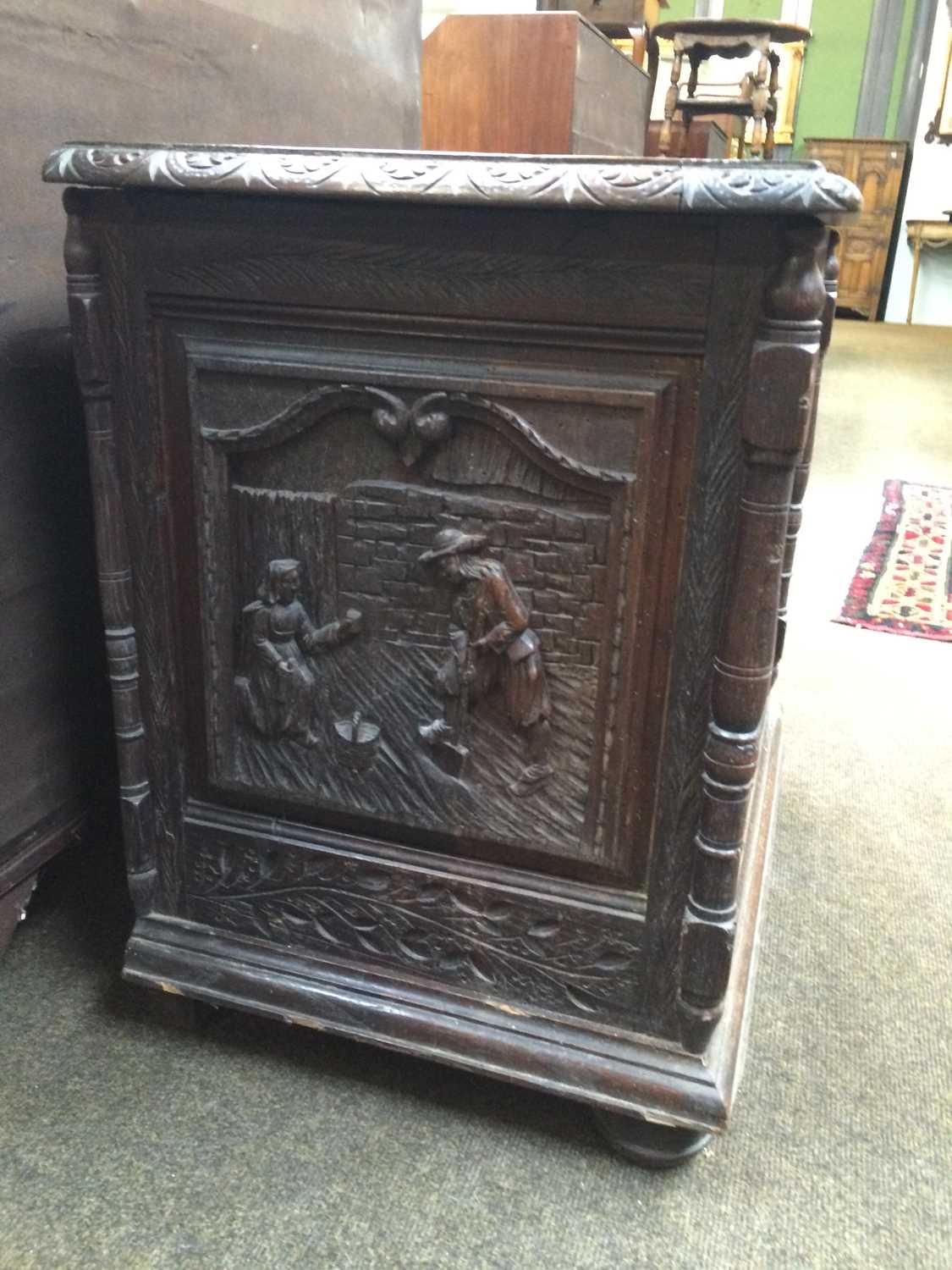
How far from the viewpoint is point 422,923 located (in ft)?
3.57

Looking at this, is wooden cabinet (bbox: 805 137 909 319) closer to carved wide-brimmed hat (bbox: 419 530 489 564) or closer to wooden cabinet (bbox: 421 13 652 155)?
wooden cabinet (bbox: 421 13 652 155)

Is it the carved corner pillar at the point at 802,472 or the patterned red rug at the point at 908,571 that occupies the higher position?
the carved corner pillar at the point at 802,472

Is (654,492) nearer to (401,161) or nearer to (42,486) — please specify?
(401,161)

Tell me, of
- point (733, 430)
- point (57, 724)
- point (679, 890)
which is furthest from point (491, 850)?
point (57, 724)

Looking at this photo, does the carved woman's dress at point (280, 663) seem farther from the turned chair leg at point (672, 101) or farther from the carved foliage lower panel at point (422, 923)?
the turned chair leg at point (672, 101)

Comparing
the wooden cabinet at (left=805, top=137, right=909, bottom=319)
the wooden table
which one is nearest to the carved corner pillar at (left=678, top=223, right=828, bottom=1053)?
the wooden cabinet at (left=805, top=137, right=909, bottom=319)

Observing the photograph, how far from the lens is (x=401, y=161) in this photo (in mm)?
823

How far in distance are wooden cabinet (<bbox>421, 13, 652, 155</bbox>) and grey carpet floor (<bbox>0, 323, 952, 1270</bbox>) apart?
1.87 meters

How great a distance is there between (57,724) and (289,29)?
1043 millimetres

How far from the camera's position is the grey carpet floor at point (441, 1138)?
0.96 meters

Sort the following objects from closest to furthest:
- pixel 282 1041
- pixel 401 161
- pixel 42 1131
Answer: pixel 401 161 < pixel 42 1131 < pixel 282 1041

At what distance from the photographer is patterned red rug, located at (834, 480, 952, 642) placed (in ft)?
8.34

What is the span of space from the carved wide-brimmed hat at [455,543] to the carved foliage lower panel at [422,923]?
1.07ft

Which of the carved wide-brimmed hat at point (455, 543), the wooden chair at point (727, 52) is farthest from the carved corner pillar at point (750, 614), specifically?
the wooden chair at point (727, 52)
